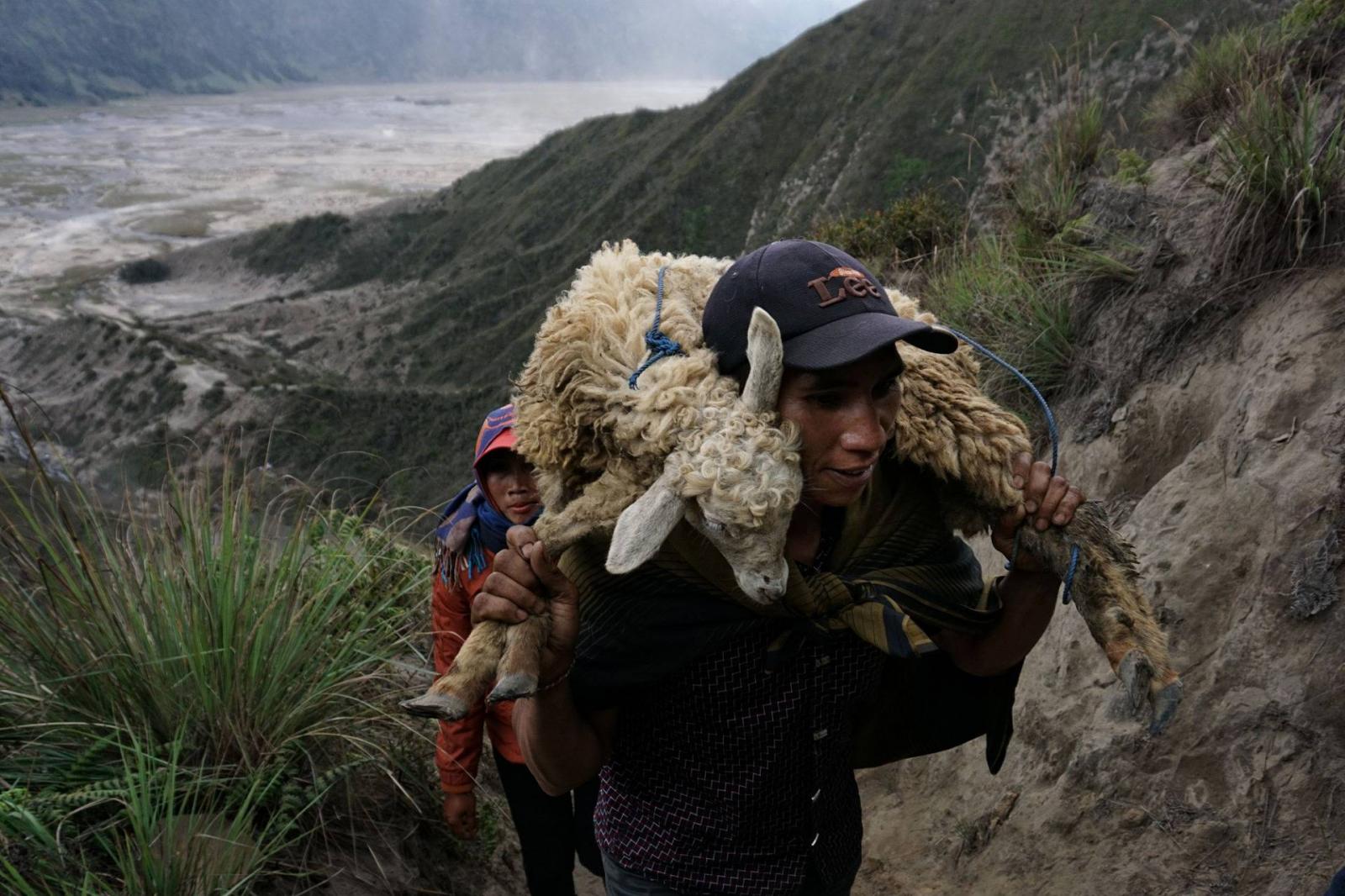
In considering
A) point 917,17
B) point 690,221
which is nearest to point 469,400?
point 690,221

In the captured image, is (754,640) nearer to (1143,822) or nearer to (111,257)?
(1143,822)

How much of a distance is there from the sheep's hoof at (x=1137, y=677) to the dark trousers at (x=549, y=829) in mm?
1930

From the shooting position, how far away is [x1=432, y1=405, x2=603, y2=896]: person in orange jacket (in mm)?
2959

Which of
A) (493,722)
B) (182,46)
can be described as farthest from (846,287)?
(182,46)

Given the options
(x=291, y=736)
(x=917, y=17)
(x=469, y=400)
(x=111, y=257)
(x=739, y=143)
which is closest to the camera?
(x=291, y=736)

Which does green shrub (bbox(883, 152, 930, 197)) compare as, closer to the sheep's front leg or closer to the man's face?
the sheep's front leg

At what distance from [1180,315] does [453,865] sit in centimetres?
361

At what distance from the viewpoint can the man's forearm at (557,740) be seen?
1.76 m

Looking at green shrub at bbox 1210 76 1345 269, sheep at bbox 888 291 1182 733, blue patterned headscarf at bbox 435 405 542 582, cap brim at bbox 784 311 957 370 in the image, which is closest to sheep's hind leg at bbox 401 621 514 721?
cap brim at bbox 784 311 957 370

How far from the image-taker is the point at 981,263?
19.8 feet

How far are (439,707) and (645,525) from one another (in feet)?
1.33

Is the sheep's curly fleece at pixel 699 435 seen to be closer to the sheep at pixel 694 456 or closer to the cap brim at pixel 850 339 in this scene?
the sheep at pixel 694 456

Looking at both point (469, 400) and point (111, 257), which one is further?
point (111, 257)

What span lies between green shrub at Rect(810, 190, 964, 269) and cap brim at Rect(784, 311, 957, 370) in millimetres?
6790
